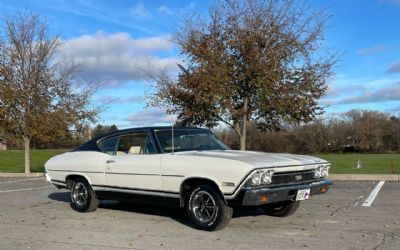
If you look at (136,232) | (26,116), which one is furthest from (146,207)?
(26,116)

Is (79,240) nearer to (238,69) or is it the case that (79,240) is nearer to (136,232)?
(136,232)

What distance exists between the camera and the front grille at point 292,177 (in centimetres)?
771

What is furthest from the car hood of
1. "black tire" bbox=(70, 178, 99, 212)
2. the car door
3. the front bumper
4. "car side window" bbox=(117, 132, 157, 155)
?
"black tire" bbox=(70, 178, 99, 212)

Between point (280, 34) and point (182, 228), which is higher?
point (280, 34)

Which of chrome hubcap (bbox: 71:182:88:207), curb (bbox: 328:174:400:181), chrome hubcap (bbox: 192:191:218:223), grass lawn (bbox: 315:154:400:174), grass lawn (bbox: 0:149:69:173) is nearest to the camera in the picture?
chrome hubcap (bbox: 192:191:218:223)

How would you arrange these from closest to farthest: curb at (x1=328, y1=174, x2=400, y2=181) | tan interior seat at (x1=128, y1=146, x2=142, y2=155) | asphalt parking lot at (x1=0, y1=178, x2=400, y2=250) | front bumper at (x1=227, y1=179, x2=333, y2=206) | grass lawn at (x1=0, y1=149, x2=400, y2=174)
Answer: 1. asphalt parking lot at (x1=0, y1=178, x2=400, y2=250)
2. front bumper at (x1=227, y1=179, x2=333, y2=206)
3. tan interior seat at (x1=128, y1=146, x2=142, y2=155)
4. curb at (x1=328, y1=174, x2=400, y2=181)
5. grass lawn at (x1=0, y1=149, x2=400, y2=174)

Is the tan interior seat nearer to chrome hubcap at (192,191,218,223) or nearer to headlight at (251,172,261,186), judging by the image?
chrome hubcap at (192,191,218,223)

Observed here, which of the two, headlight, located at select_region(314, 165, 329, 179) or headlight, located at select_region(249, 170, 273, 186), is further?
headlight, located at select_region(314, 165, 329, 179)

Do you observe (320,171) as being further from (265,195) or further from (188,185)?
(188,185)

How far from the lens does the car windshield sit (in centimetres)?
888

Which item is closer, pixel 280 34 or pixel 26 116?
pixel 280 34

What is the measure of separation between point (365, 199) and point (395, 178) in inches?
218

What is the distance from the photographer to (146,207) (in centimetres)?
1059

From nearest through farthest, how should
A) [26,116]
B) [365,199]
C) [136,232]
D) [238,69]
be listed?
[136,232]
[365,199]
[238,69]
[26,116]
